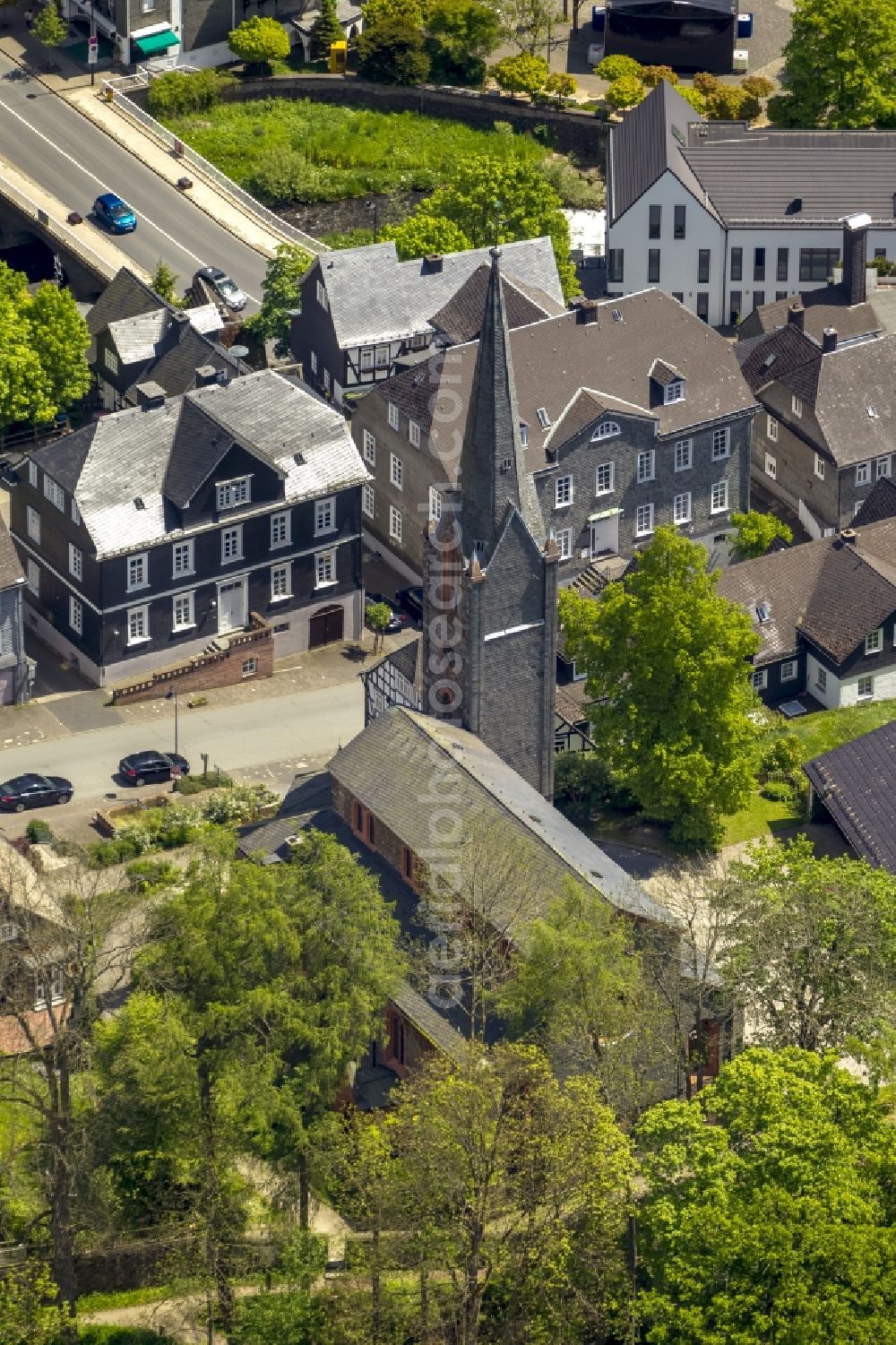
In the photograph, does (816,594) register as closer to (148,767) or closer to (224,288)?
(148,767)

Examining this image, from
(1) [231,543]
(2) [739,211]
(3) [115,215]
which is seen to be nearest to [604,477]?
(1) [231,543]

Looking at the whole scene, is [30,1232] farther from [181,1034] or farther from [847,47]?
[847,47]

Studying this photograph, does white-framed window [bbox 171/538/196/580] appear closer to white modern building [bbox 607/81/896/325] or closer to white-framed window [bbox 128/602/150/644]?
white-framed window [bbox 128/602/150/644]

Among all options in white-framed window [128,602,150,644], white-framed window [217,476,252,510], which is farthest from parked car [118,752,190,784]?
white-framed window [217,476,252,510]

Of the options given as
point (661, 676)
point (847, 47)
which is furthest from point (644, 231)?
point (661, 676)

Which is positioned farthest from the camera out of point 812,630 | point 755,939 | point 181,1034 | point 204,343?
point 204,343
